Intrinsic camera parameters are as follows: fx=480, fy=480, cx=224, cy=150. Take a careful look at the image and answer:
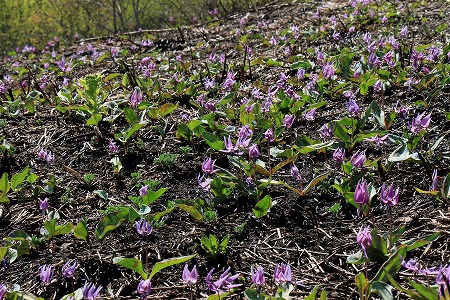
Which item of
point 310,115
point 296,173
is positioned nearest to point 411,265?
point 296,173

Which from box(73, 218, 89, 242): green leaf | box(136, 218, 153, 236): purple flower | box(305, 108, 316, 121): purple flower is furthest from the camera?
box(305, 108, 316, 121): purple flower

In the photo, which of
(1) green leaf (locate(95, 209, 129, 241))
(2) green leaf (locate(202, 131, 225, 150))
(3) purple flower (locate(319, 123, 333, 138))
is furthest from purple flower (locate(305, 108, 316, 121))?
(1) green leaf (locate(95, 209, 129, 241))

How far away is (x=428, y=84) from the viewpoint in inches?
127

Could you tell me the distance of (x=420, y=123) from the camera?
2.27 m

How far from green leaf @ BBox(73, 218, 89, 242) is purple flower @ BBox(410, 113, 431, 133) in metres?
1.58

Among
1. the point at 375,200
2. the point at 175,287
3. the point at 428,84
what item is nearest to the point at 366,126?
the point at 428,84

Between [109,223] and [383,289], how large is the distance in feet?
3.84

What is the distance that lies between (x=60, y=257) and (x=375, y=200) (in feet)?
4.56

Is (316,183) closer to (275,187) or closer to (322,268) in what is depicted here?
(275,187)

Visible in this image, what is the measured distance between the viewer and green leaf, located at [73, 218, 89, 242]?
2064mm

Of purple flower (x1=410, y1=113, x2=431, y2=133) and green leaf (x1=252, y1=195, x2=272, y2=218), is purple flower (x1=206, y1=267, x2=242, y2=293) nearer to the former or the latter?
green leaf (x1=252, y1=195, x2=272, y2=218)

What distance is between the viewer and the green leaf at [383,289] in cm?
147

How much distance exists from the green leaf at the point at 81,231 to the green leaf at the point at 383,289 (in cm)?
121

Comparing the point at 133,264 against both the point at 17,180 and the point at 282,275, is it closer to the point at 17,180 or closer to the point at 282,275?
the point at 282,275
